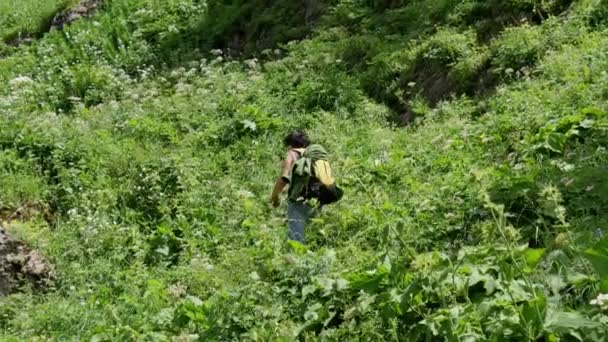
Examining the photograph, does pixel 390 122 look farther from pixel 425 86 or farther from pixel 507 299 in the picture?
pixel 507 299

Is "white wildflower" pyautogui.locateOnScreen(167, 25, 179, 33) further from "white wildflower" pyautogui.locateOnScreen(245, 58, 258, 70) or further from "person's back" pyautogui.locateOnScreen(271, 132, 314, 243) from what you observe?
"person's back" pyautogui.locateOnScreen(271, 132, 314, 243)

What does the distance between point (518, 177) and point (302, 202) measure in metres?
2.05

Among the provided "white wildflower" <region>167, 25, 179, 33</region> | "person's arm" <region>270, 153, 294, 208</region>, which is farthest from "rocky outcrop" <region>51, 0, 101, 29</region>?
"person's arm" <region>270, 153, 294, 208</region>

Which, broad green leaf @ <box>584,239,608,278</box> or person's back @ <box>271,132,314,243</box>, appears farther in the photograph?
person's back @ <box>271,132,314,243</box>

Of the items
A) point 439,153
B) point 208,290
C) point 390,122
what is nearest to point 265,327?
point 208,290

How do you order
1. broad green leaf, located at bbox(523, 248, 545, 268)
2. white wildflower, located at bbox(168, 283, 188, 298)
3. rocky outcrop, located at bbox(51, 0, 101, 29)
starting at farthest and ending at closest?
1. rocky outcrop, located at bbox(51, 0, 101, 29)
2. white wildflower, located at bbox(168, 283, 188, 298)
3. broad green leaf, located at bbox(523, 248, 545, 268)

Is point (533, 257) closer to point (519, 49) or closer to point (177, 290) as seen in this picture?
point (177, 290)

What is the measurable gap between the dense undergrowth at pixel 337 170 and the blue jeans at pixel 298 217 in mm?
171

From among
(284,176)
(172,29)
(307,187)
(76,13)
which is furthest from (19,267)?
(76,13)

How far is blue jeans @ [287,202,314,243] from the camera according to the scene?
6973 millimetres

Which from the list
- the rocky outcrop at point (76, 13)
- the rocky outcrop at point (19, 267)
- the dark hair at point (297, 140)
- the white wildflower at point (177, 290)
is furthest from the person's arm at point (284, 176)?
the rocky outcrop at point (76, 13)

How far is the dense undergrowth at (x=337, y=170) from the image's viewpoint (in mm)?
4176

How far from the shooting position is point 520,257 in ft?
13.0

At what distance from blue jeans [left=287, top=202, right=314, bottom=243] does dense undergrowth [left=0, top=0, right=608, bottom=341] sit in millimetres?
171
